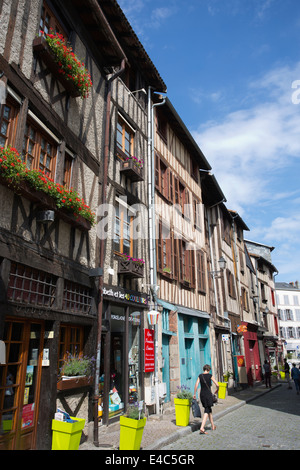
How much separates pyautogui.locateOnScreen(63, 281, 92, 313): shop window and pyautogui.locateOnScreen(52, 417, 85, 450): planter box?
189 centimetres

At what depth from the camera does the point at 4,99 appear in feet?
16.2

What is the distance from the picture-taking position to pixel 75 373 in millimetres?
6102

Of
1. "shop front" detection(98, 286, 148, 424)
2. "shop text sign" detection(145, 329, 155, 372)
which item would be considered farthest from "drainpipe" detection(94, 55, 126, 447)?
"shop text sign" detection(145, 329, 155, 372)

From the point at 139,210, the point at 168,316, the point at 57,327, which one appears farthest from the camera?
the point at 168,316

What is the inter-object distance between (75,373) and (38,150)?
377 centimetres

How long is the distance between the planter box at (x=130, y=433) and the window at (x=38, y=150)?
163 inches

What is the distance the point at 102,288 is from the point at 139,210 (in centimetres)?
329

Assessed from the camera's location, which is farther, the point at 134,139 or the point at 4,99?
the point at 134,139

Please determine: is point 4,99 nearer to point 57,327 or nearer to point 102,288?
point 57,327

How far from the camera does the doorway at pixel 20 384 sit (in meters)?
4.82

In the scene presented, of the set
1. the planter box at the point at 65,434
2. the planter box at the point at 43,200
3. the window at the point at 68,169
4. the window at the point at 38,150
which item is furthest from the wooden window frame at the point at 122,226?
the planter box at the point at 65,434

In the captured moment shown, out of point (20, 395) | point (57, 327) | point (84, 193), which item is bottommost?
point (20, 395)

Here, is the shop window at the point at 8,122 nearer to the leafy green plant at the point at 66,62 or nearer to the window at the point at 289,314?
the leafy green plant at the point at 66,62
